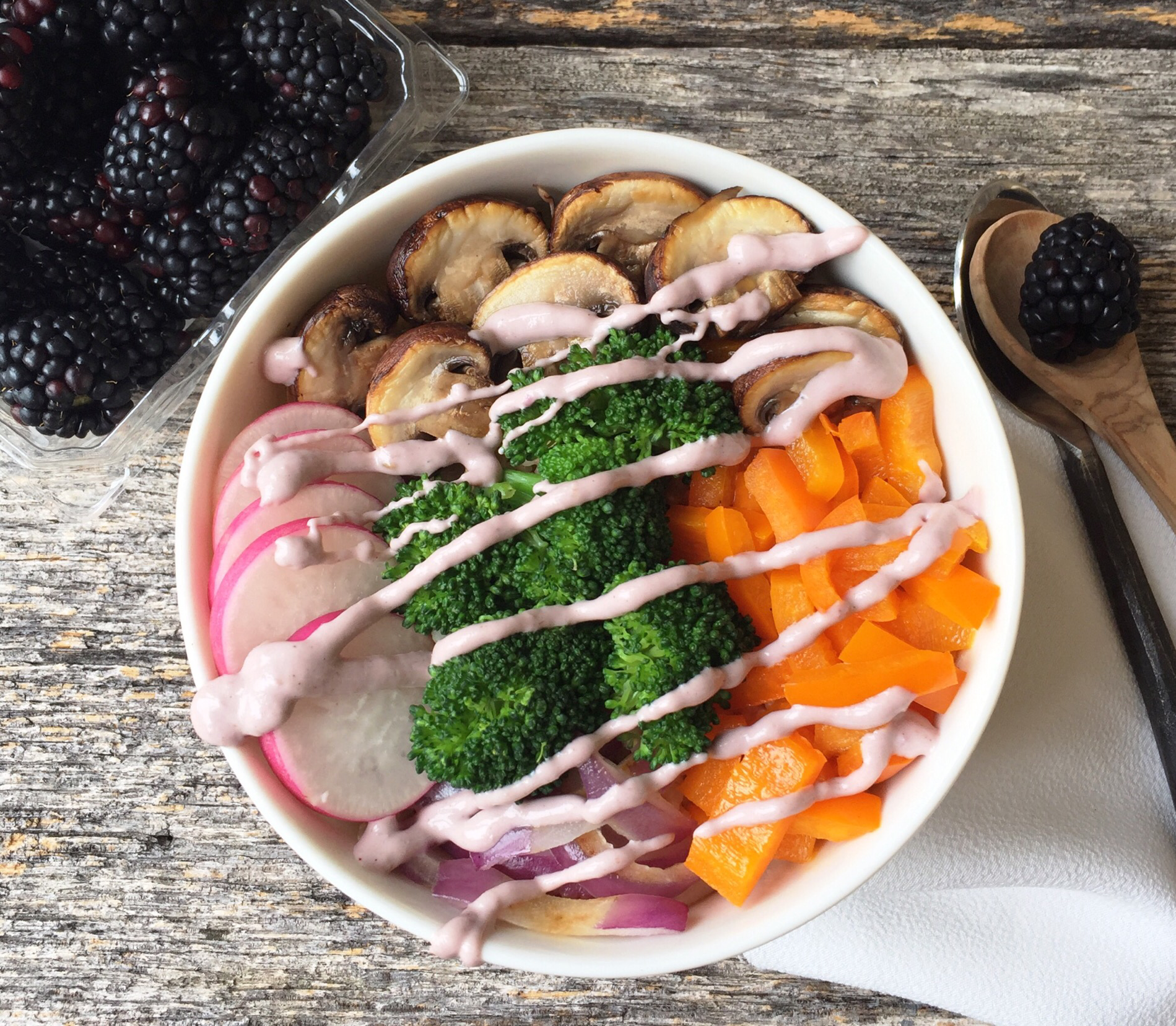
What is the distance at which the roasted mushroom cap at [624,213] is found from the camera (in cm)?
149

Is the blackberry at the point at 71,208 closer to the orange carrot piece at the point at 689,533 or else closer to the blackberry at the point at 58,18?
the blackberry at the point at 58,18

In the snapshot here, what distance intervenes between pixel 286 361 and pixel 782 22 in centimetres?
120

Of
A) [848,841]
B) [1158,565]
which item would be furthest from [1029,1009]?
[1158,565]

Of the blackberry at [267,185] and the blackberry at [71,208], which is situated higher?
the blackberry at [267,185]

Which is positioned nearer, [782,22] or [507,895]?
[507,895]

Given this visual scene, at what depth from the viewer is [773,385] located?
145cm

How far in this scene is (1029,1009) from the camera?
6.06 feet

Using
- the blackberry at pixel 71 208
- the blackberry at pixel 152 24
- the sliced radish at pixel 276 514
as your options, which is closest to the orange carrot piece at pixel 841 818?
the sliced radish at pixel 276 514

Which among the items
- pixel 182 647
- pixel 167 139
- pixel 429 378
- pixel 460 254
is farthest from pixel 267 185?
pixel 182 647

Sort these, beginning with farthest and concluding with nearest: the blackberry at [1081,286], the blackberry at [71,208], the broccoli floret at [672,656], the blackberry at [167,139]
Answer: the blackberry at [71,208] < the blackberry at [167,139] < the blackberry at [1081,286] < the broccoli floret at [672,656]

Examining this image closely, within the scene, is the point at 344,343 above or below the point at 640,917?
above

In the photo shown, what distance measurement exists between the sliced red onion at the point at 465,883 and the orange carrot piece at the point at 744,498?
68 centimetres

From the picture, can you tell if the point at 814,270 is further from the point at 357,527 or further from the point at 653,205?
the point at 357,527

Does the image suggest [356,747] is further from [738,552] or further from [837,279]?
[837,279]
